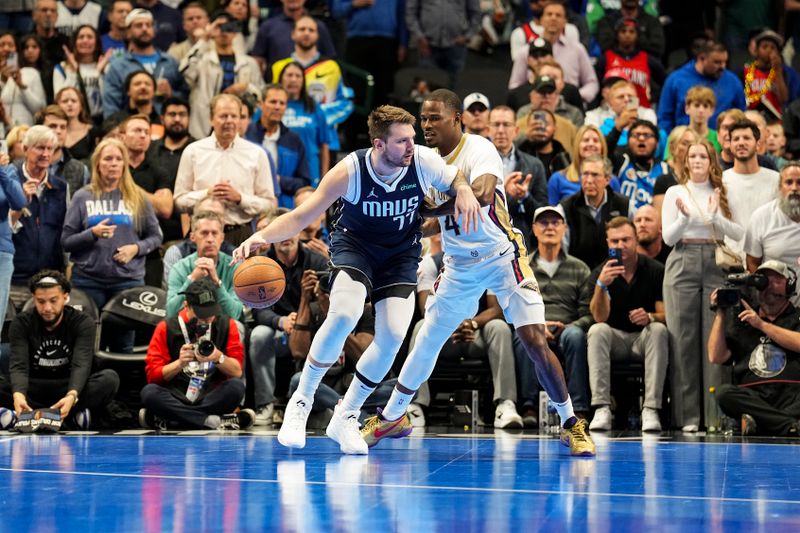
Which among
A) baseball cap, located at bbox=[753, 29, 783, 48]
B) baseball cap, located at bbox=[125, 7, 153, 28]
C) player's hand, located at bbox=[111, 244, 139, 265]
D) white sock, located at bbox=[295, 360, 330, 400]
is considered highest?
baseball cap, located at bbox=[125, 7, 153, 28]

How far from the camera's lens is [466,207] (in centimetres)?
711

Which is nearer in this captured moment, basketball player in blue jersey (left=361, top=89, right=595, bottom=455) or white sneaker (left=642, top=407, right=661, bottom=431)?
basketball player in blue jersey (left=361, top=89, right=595, bottom=455)

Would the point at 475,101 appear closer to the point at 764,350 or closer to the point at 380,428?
the point at 764,350

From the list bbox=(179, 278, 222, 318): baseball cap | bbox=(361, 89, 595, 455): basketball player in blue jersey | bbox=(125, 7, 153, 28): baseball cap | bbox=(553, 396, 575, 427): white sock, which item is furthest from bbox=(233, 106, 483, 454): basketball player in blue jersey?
bbox=(125, 7, 153, 28): baseball cap

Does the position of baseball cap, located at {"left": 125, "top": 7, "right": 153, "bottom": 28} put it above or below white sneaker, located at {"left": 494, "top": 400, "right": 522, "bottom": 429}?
above

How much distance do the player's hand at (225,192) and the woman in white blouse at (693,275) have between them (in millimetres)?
3853

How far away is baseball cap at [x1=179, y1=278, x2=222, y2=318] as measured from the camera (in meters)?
10.0

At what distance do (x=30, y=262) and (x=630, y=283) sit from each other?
538 cm

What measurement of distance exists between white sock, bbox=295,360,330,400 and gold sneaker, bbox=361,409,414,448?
615mm

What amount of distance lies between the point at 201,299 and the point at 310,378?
2.52 metres

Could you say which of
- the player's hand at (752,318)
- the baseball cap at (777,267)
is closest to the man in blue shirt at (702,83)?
the baseball cap at (777,267)

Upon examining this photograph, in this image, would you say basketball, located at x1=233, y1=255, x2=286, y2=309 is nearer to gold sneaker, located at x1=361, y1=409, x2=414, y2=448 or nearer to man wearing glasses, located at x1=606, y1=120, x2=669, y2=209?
gold sneaker, located at x1=361, y1=409, x2=414, y2=448

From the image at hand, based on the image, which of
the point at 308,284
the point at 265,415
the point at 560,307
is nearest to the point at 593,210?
the point at 560,307

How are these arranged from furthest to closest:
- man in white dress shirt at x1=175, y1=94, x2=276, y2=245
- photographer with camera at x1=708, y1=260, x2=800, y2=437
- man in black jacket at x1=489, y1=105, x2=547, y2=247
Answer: man in white dress shirt at x1=175, y1=94, x2=276, y2=245 → man in black jacket at x1=489, y1=105, x2=547, y2=247 → photographer with camera at x1=708, y1=260, x2=800, y2=437
